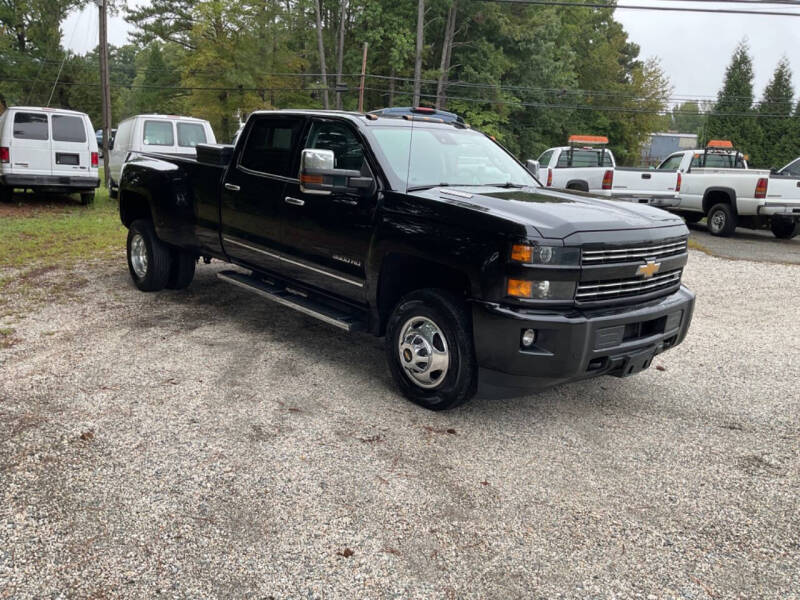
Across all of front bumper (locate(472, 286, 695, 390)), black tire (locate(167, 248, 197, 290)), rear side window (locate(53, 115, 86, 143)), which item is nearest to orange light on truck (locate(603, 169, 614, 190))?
black tire (locate(167, 248, 197, 290))

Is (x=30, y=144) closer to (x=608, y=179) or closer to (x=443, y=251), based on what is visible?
(x=608, y=179)

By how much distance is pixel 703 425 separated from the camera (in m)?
4.66

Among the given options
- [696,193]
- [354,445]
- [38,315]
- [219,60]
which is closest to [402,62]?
[219,60]

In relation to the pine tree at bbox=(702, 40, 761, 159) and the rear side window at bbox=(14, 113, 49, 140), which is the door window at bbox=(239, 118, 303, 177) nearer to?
the rear side window at bbox=(14, 113, 49, 140)

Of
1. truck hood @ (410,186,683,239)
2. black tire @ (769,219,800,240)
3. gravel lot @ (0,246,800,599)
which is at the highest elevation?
truck hood @ (410,186,683,239)

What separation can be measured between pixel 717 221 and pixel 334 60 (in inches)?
1329

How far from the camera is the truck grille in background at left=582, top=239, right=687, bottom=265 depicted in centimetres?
407

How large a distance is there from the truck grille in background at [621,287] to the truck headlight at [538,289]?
0.11m

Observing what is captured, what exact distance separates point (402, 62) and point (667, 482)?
1490 inches

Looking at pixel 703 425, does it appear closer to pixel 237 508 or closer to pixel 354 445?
pixel 354 445

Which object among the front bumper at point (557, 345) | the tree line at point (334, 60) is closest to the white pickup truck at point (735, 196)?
the front bumper at point (557, 345)

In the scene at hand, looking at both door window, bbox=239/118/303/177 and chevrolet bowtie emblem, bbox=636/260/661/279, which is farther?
door window, bbox=239/118/303/177

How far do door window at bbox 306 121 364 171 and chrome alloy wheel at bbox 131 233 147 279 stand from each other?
291 centimetres

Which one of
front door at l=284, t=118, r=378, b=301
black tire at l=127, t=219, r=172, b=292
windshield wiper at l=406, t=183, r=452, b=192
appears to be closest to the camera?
windshield wiper at l=406, t=183, r=452, b=192
